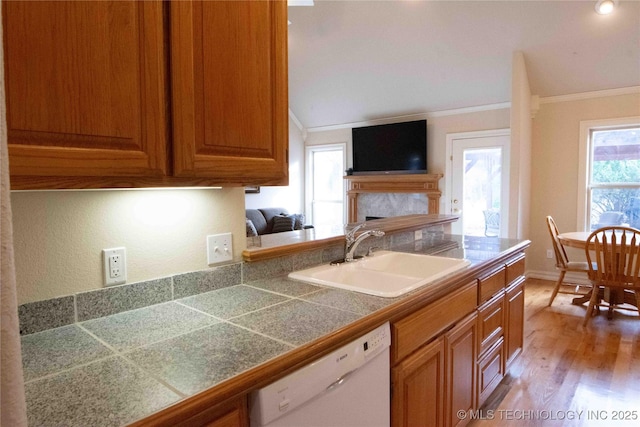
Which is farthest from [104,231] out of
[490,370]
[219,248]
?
[490,370]

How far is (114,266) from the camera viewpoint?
3.99 feet

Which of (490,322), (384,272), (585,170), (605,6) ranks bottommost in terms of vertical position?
(490,322)

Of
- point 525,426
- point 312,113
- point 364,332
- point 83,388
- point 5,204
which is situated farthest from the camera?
point 312,113

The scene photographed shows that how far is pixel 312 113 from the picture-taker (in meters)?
6.83

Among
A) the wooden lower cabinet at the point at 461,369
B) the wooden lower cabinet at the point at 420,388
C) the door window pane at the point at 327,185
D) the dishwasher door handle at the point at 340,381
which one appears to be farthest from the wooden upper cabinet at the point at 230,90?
the door window pane at the point at 327,185

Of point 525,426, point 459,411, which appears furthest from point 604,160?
point 459,411

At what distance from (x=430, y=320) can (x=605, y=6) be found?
3.61 meters

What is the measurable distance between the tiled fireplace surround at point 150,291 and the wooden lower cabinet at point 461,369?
26.7 inches

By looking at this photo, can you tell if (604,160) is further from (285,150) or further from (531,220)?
(285,150)

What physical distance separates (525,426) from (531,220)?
12.1ft

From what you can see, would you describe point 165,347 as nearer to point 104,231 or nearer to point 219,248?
point 104,231

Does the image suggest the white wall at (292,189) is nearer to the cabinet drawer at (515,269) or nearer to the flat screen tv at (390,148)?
the flat screen tv at (390,148)

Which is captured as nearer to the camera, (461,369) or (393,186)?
(461,369)

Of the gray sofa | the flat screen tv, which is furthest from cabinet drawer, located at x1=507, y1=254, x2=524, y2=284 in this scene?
the gray sofa
